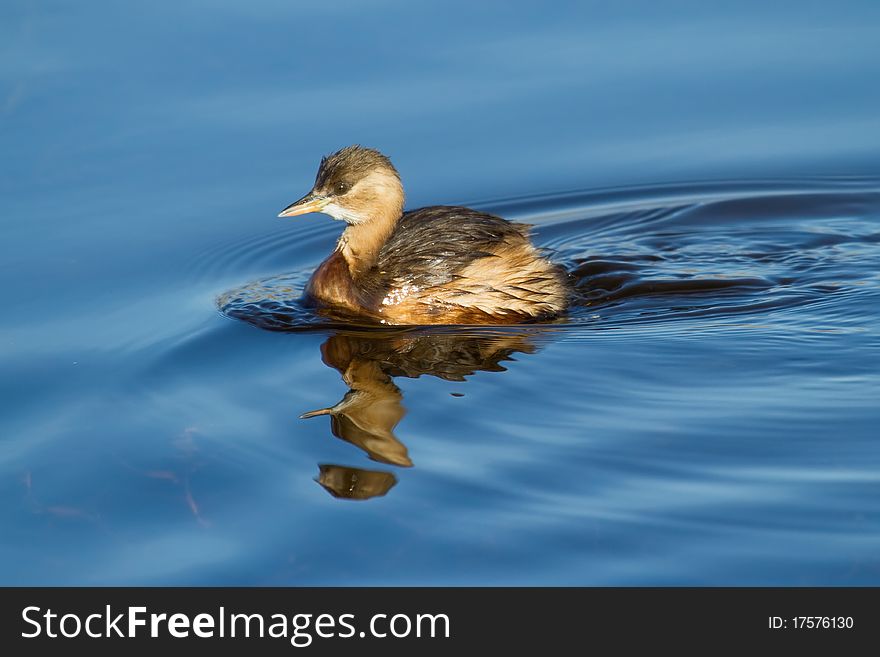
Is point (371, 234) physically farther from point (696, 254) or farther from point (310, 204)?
point (696, 254)

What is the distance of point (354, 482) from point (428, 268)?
2539mm

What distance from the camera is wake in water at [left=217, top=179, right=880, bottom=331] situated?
28.7 feet

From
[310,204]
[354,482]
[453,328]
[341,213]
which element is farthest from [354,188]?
[354,482]

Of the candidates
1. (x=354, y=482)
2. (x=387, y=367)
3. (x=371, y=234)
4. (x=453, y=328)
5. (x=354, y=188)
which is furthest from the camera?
(x=371, y=234)

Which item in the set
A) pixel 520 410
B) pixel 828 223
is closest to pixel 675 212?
pixel 828 223

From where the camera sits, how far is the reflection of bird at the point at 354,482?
6.38 meters

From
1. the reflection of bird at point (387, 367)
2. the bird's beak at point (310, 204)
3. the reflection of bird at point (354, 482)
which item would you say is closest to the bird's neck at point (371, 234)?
the bird's beak at point (310, 204)

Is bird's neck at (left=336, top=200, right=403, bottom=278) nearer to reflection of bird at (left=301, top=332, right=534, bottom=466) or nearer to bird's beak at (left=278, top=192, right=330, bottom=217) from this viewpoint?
bird's beak at (left=278, top=192, right=330, bottom=217)

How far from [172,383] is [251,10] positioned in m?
5.38

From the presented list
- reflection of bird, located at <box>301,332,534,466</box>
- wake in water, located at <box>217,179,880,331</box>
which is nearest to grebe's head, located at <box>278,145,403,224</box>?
wake in water, located at <box>217,179,880,331</box>

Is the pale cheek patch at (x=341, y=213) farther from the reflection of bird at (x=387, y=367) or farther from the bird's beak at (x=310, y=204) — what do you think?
the reflection of bird at (x=387, y=367)

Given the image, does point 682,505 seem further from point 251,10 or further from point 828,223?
point 251,10

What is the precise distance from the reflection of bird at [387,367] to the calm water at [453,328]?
0.03 m

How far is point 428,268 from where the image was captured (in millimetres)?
8758
